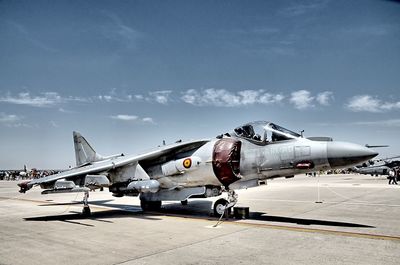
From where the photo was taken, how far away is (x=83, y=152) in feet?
55.7

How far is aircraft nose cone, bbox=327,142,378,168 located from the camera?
8133 mm

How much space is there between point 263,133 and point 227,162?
1.50m

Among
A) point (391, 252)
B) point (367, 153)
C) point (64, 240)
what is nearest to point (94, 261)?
point (64, 240)

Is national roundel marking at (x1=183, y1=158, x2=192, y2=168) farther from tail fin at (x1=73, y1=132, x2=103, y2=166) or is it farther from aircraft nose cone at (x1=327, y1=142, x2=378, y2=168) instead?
tail fin at (x1=73, y1=132, x2=103, y2=166)

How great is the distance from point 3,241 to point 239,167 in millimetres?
6866

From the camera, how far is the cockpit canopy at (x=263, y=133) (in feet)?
32.4

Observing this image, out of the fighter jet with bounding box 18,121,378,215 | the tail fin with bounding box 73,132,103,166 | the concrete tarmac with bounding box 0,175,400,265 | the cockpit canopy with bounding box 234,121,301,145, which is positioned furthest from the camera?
the tail fin with bounding box 73,132,103,166

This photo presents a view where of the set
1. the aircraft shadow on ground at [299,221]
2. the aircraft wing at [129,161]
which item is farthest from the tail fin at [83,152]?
the aircraft shadow on ground at [299,221]

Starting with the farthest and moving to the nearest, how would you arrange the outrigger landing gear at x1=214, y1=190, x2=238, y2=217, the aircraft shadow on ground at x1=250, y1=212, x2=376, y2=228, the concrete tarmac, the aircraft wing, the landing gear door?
1. the aircraft wing
2. the outrigger landing gear at x1=214, y1=190, x2=238, y2=217
3. the landing gear door
4. the aircraft shadow on ground at x1=250, y1=212, x2=376, y2=228
5. the concrete tarmac

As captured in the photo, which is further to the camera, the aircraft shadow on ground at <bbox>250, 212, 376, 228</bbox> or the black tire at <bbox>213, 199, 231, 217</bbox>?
the black tire at <bbox>213, 199, 231, 217</bbox>

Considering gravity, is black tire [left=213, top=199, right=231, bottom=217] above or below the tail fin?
below

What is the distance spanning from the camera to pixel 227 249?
6.45m

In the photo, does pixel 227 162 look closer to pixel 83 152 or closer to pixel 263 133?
pixel 263 133

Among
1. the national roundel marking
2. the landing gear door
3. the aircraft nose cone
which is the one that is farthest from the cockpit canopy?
the national roundel marking
